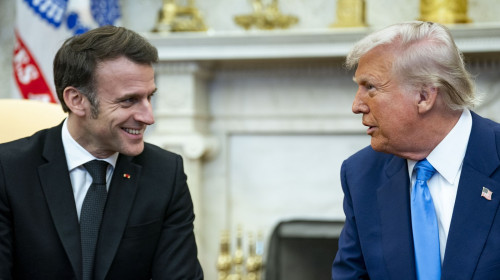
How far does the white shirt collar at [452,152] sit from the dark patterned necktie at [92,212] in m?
0.88

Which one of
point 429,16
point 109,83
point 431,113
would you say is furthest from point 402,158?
point 429,16

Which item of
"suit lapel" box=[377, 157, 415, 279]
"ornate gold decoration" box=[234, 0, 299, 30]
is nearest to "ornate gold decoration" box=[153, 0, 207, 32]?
"ornate gold decoration" box=[234, 0, 299, 30]

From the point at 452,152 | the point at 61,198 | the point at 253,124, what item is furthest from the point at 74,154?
the point at 253,124

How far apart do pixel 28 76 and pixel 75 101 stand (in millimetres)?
1759

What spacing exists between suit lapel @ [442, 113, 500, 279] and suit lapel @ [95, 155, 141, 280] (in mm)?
851

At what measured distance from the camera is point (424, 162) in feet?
5.67

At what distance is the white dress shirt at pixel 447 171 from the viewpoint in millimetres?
1684

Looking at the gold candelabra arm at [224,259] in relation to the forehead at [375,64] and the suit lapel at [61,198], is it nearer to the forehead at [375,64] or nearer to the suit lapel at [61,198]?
the suit lapel at [61,198]

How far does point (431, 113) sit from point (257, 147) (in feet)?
7.49

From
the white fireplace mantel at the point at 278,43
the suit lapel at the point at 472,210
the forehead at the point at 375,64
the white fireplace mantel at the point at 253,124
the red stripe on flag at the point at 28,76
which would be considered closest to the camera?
the suit lapel at the point at 472,210

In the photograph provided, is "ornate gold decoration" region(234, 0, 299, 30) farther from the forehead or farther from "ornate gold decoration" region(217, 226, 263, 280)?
the forehead

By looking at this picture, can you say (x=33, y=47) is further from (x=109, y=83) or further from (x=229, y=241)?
(x=109, y=83)

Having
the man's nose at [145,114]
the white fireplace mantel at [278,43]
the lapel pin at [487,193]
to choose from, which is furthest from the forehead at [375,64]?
the white fireplace mantel at [278,43]

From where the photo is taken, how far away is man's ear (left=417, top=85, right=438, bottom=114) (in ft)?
5.53
